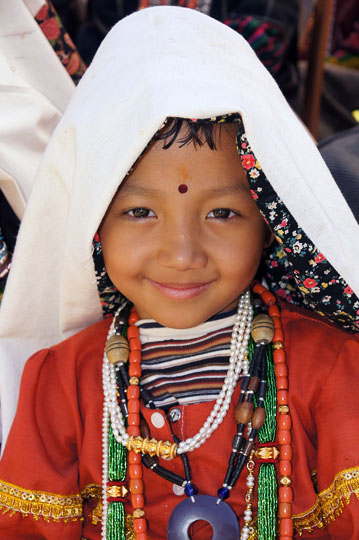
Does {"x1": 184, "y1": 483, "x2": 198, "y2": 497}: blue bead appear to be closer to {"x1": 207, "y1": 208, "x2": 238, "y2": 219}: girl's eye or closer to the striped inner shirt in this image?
the striped inner shirt

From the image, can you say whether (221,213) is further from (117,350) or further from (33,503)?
(33,503)

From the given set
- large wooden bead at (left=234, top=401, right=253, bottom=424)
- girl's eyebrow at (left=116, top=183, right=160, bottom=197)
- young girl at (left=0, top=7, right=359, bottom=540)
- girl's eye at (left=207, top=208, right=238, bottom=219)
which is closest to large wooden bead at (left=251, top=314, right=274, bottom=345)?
young girl at (left=0, top=7, right=359, bottom=540)

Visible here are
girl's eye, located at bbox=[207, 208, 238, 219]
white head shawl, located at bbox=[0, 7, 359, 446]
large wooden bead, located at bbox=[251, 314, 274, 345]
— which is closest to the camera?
white head shawl, located at bbox=[0, 7, 359, 446]

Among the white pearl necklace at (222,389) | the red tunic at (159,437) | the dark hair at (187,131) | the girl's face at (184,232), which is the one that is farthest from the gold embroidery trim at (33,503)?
the dark hair at (187,131)

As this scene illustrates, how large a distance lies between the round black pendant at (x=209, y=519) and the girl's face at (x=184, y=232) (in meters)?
0.32

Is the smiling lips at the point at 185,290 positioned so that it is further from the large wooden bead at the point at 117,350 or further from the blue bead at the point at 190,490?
the blue bead at the point at 190,490

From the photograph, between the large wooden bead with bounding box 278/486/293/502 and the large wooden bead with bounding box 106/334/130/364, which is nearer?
the large wooden bead with bounding box 278/486/293/502

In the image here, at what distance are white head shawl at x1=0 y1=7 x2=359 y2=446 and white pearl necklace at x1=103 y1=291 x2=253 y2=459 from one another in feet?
0.80

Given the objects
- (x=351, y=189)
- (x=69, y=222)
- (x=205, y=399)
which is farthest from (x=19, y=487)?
(x=351, y=189)

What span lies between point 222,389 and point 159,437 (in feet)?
0.48

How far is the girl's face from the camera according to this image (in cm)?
104

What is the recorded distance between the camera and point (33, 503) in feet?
3.85

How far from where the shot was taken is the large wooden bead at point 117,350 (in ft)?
4.02

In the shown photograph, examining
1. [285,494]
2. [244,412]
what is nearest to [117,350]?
[244,412]
